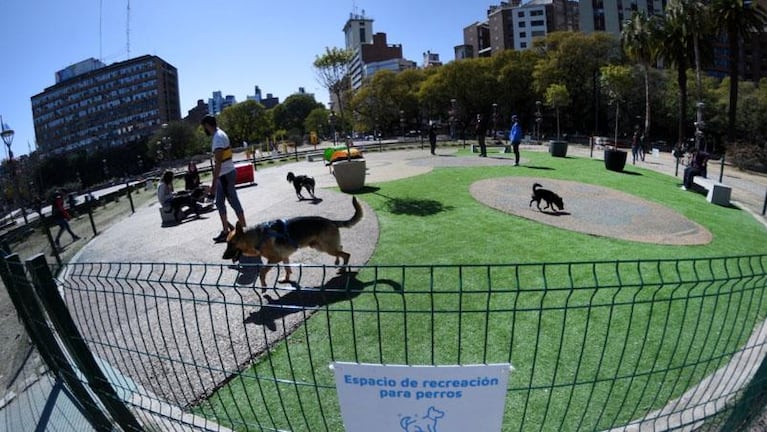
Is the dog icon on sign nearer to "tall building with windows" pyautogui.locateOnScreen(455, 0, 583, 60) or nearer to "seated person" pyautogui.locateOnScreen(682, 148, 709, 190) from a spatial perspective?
"seated person" pyautogui.locateOnScreen(682, 148, 709, 190)

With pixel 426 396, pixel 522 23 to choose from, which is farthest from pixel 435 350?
pixel 522 23

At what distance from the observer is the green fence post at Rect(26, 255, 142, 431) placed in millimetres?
3783

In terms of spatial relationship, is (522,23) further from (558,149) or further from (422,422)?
(422,422)

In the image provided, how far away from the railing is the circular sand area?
2738 millimetres

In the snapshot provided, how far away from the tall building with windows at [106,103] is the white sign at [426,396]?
423 ft

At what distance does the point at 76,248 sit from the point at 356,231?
7729 millimetres

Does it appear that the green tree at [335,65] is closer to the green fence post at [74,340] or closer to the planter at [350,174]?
the planter at [350,174]

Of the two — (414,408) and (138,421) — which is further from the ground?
(414,408)

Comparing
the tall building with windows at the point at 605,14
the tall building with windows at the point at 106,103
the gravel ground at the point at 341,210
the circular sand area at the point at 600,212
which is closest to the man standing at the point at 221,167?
the gravel ground at the point at 341,210

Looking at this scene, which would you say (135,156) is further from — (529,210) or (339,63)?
(529,210)

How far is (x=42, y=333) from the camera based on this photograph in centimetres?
428

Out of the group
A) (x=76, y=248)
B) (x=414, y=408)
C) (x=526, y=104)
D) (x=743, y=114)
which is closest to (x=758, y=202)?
(x=414, y=408)

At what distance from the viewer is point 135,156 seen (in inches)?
3762

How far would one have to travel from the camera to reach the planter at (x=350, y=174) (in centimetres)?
1455
